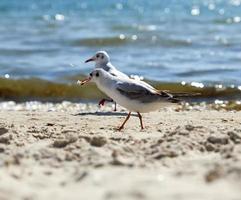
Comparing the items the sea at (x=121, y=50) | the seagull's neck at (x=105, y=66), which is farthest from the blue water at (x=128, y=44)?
the seagull's neck at (x=105, y=66)

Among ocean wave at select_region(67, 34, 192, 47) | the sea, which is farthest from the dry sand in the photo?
ocean wave at select_region(67, 34, 192, 47)

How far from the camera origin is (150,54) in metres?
16.2

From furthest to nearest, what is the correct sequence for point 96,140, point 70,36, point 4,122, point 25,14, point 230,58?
1. point 25,14
2. point 70,36
3. point 230,58
4. point 4,122
5. point 96,140

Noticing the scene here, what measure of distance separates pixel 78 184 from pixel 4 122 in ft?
11.8

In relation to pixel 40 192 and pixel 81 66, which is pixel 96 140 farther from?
pixel 81 66

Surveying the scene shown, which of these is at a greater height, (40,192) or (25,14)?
(25,14)

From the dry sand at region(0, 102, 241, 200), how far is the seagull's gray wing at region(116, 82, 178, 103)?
0.32m

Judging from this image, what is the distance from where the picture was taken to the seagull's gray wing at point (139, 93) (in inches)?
286

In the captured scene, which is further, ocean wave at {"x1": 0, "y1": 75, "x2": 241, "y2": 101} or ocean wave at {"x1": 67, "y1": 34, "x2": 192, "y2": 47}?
ocean wave at {"x1": 67, "y1": 34, "x2": 192, "y2": 47}

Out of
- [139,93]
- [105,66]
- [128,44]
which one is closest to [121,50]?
[128,44]

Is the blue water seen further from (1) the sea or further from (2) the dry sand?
(2) the dry sand

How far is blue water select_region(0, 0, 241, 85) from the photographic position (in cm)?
1344

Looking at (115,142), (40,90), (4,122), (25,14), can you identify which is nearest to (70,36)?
(40,90)

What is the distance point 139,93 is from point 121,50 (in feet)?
32.0
